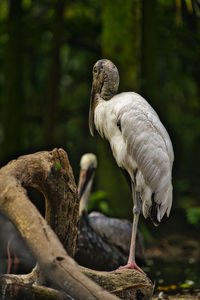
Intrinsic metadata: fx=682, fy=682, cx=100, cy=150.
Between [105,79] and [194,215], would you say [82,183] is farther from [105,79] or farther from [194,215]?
[105,79]

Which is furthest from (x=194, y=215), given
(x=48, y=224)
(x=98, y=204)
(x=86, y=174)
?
(x=48, y=224)

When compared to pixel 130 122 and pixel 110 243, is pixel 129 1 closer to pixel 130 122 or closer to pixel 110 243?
pixel 110 243

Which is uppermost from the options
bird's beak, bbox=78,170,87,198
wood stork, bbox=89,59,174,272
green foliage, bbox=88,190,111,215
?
wood stork, bbox=89,59,174,272

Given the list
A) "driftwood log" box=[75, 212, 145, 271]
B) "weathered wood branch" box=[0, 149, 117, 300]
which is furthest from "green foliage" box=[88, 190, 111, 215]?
"weathered wood branch" box=[0, 149, 117, 300]

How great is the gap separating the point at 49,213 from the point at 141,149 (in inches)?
59.1

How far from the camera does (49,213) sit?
6.12 meters

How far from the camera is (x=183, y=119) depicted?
22.2 metres

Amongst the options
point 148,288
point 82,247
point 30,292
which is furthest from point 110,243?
point 30,292

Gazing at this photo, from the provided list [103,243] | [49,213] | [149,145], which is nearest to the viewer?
[49,213]

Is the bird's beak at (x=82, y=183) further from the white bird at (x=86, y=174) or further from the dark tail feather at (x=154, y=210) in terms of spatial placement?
the dark tail feather at (x=154, y=210)

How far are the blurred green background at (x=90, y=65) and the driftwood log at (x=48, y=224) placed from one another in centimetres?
186

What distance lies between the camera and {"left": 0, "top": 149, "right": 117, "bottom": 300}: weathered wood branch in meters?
4.32

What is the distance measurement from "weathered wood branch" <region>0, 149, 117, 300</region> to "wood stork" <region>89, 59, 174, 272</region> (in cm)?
119

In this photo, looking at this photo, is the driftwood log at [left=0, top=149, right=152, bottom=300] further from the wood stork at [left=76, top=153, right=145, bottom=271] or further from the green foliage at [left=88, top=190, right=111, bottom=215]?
the green foliage at [left=88, top=190, right=111, bottom=215]
